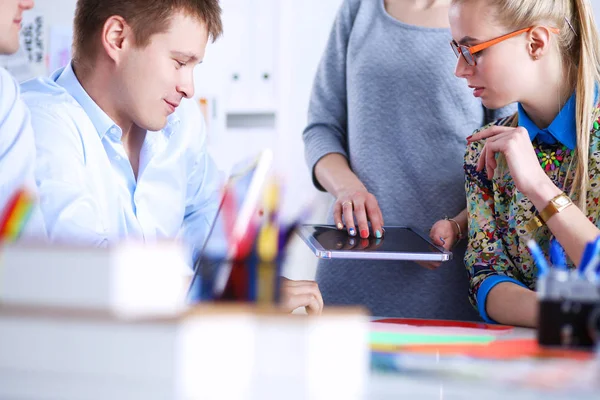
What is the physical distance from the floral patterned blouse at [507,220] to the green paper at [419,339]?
338 mm

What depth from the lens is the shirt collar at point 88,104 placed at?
0.86m

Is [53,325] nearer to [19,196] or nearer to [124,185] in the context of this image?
[19,196]

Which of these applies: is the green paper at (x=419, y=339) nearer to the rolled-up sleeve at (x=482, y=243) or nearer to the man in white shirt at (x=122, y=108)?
the man in white shirt at (x=122, y=108)

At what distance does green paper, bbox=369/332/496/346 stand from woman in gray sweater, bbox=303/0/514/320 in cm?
53

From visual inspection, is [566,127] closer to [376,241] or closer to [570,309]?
[376,241]

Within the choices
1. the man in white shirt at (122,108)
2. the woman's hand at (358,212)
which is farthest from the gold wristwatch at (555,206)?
the man in white shirt at (122,108)

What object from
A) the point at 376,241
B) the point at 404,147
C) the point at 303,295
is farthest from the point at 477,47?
the point at 303,295

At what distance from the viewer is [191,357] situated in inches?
18.8

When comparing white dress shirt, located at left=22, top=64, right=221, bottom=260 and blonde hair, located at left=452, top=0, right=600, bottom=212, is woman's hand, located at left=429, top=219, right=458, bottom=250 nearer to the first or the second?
blonde hair, located at left=452, top=0, right=600, bottom=212

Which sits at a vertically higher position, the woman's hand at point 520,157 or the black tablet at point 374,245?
the woman's hand at point 520,157

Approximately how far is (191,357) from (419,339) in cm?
26

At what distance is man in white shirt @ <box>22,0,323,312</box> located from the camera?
0.82m

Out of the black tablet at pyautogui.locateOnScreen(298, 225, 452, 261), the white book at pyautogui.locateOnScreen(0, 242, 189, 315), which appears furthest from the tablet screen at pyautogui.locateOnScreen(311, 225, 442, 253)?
the white book at pyautogui.locateOnScreen(0, 242, 189, 315)

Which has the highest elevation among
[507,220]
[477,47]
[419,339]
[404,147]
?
[477,47]
